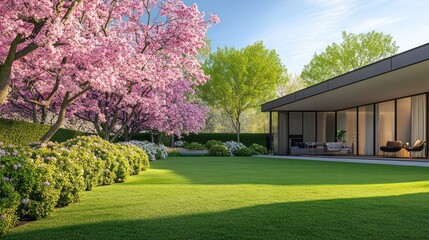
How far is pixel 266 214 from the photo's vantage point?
5.12 metres

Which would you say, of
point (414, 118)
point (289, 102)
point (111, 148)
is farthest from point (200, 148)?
point (111, 148)

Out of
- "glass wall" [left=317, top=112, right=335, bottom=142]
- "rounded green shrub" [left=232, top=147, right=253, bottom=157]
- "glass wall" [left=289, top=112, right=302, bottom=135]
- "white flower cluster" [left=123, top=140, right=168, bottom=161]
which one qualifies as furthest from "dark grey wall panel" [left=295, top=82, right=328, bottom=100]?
"white flower cluster" [left=123, top=140, right=168, bottom=161]

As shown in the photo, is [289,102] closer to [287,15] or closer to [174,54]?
[287,15]

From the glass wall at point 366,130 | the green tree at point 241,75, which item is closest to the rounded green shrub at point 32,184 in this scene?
Result: the glass wall at point 366,130

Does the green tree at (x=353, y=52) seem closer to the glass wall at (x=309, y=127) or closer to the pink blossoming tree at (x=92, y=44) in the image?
the glass wall at (x=309, y=127)

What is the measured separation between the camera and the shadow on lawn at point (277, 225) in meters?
4.21

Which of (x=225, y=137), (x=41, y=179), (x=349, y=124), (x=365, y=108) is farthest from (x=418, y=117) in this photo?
(x=41, y=179)

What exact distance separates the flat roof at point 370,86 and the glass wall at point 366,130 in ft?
1.79

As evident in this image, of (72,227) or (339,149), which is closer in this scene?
(72,227)

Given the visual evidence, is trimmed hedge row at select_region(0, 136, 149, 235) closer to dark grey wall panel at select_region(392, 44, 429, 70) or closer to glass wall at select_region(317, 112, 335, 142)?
dark grey wall panel at select_region(392, 44, 429, 70)

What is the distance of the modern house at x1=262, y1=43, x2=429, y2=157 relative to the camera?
Result: 516 inches

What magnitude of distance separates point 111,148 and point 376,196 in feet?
19.5

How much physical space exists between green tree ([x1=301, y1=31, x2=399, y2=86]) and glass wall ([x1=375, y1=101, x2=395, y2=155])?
47.4 ft

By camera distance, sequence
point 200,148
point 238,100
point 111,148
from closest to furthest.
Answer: point 111,148
point 200,148
point 238,100
